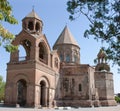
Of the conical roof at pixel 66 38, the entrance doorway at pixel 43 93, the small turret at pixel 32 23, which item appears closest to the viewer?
the entrance doorway at pixel 43 93

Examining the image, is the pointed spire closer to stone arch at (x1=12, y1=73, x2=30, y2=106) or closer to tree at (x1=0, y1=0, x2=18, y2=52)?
stone arch at (x1=12, y1=73, x2=30, y2=106)

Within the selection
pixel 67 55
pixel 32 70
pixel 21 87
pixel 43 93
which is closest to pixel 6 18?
pixel 32 70

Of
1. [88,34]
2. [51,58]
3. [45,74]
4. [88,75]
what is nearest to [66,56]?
[88,75]

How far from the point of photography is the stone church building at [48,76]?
27812 mm

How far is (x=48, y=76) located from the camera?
102ft

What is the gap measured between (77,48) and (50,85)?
14.5m

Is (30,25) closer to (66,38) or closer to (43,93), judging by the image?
(43,93)

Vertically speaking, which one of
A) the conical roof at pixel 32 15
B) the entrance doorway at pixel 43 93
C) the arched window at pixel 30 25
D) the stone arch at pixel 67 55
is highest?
the conical roof at pixel 32 15

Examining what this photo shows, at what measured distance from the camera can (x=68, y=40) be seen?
43.7m

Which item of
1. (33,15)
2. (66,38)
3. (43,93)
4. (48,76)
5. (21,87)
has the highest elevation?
(66,38)

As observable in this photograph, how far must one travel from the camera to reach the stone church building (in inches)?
1095

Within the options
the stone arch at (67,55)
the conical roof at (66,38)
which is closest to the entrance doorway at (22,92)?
the stone arch at (67,55)

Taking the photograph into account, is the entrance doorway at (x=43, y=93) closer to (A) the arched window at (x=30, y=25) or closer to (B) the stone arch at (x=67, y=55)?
(A) the arched window at (x=30, y=25)

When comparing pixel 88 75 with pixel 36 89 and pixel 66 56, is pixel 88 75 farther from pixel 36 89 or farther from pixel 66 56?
pixel 36 89
